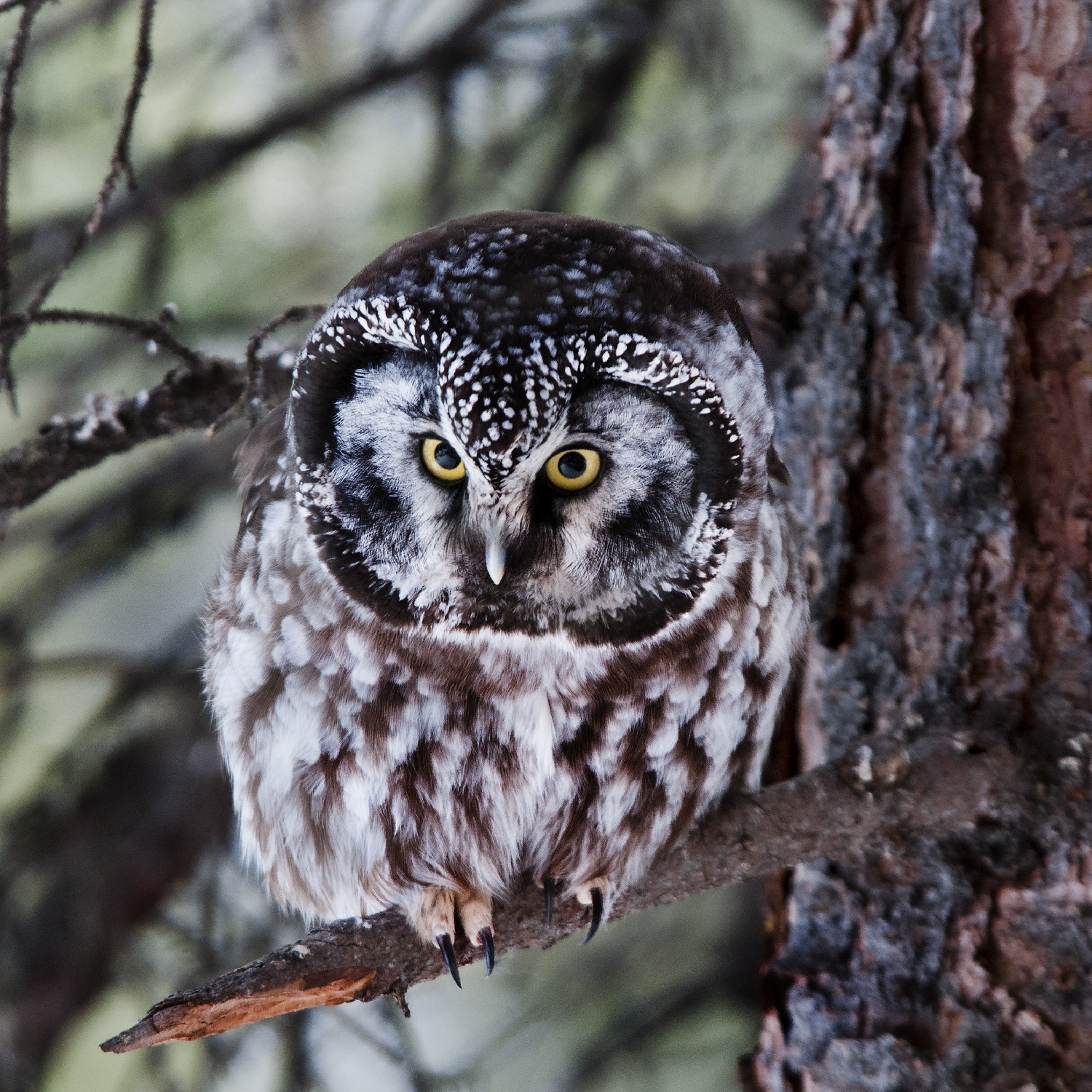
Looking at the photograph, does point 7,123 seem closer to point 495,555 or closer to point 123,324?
point 123,324

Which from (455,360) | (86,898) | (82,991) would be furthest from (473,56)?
(82,991)

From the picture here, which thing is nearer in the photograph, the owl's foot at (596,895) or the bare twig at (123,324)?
the bare twig at (123,324)

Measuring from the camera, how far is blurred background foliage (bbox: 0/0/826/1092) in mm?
2680

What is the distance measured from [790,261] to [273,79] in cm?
162

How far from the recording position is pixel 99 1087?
3.15 m

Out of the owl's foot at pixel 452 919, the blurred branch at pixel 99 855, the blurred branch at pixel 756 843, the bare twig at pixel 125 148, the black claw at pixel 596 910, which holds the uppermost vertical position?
the bare twig at pixel 125 148

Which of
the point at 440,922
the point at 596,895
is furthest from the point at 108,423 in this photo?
the point at 596,895

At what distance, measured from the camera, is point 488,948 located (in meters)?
1.80

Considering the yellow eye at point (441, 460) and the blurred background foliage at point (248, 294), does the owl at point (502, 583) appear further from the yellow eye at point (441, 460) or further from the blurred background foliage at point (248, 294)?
the blurred background foliage at point (248, 294)

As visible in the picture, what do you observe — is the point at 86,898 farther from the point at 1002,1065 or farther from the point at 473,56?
the point at 473,56

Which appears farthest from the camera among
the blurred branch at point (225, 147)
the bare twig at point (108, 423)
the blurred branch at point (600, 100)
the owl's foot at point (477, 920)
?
the blurred branch at point (600, 100)

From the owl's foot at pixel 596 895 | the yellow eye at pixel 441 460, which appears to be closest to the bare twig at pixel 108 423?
the yellow eye at pixel 441 460

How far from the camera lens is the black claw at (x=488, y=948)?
176 cm

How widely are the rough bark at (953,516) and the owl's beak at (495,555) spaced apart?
70 cm
